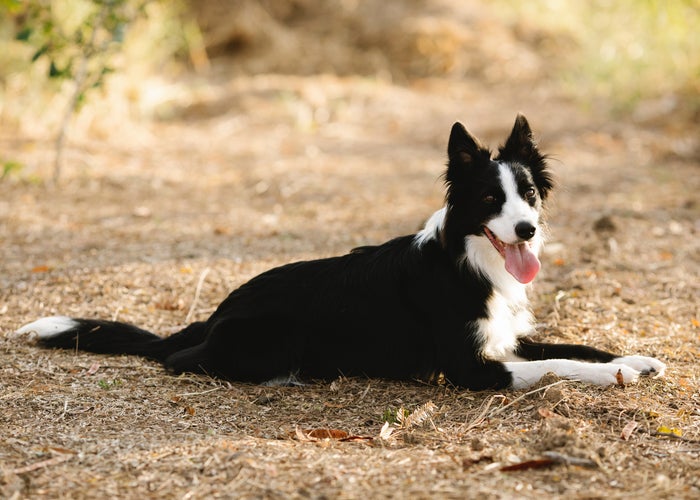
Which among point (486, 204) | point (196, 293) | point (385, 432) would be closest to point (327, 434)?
point (385, 432)

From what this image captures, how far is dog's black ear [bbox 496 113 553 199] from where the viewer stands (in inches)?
165

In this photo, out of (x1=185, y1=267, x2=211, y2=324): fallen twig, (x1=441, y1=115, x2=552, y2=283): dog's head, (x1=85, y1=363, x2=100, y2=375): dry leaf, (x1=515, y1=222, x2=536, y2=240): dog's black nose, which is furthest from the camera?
(x1=185, y1=267, x2=211, y2=324): fallen twig

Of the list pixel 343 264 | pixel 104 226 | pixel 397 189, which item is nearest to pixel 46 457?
pixel 343 264

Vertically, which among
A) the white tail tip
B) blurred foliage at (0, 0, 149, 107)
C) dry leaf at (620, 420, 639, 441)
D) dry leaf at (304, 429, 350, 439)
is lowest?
dry leaf at (304, 429, 350, 439)

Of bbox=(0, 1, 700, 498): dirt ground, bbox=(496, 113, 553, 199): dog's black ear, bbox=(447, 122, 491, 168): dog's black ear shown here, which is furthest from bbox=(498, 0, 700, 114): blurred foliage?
bbox=(447, 122, 491, 168): dog's black ear

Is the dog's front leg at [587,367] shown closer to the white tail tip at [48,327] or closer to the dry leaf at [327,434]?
the dry leaf at [327,434]

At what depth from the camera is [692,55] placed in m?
11.1

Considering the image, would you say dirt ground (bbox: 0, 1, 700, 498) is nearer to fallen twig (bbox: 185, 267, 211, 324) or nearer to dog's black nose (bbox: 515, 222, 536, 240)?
fallen twig (bbox: 185, 267, 211, 324)

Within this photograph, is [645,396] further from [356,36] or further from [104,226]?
[356,36]

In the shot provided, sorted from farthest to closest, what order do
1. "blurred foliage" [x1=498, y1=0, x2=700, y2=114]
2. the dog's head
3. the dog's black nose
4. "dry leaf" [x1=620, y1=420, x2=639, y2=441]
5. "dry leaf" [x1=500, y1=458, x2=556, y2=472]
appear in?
"blurred foliage" [x1=498, y1=0, x2=700, y2=114] → the dog's head → the dog's black nose → "dry leaf" [x1=620, y1=420, x2=639, y2=441] → "dry leaf" [x1=500, y1=458, x2=556, y2=472]

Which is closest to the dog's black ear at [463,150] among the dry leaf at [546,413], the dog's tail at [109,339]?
the dry leaf at [546,413]

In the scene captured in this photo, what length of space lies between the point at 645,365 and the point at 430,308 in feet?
3.72

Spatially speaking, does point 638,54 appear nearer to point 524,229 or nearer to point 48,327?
point 524,229

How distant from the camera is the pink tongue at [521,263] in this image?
13.3ft
